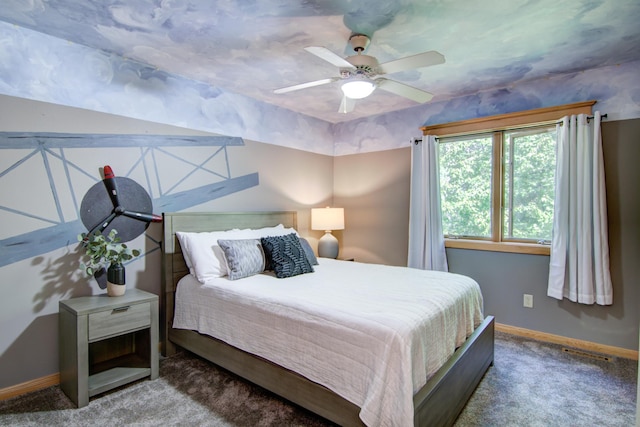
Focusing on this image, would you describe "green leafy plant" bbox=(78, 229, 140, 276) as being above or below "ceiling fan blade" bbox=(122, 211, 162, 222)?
below

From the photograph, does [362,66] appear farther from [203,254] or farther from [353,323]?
[203,254]

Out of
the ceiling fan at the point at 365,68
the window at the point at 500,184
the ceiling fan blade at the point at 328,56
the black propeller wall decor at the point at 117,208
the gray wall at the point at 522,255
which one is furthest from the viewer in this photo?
the window at the point at 500,184

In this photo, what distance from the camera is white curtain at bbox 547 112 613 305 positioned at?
2.87m

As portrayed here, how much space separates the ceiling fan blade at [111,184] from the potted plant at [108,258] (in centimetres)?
29

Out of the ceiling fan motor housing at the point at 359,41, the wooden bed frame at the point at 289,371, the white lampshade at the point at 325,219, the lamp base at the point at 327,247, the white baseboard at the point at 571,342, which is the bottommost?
the white baseboard at the point at 571,342

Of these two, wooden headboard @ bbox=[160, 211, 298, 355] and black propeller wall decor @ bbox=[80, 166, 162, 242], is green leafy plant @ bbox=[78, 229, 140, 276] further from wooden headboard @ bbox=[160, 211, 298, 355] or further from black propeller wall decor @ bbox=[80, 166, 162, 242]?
wooden headboard @ bbox=[160, 211, 298, 355]

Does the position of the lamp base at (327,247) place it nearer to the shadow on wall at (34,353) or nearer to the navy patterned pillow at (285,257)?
the navy patterned pillow at (285,257)

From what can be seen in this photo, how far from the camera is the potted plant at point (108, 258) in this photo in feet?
7.95

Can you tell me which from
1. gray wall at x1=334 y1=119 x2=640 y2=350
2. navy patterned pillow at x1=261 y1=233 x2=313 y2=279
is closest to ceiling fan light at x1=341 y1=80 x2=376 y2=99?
navy patterned pillow at x1=261 y1=233 x2=313 y2=279

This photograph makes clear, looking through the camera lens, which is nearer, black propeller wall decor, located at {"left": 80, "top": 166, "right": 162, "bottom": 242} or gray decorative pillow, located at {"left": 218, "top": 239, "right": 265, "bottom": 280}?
black propeller wall decor, located at {"left": 80, "top": 166, "right": 162, "bottom": 242}

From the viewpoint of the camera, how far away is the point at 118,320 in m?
2.30

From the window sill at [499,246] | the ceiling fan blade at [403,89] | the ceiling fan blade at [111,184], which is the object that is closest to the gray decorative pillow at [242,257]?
the ceiling fan blade at [111,184]

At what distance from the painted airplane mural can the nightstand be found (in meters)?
0.52

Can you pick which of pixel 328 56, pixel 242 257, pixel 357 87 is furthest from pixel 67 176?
pixel 357 87
